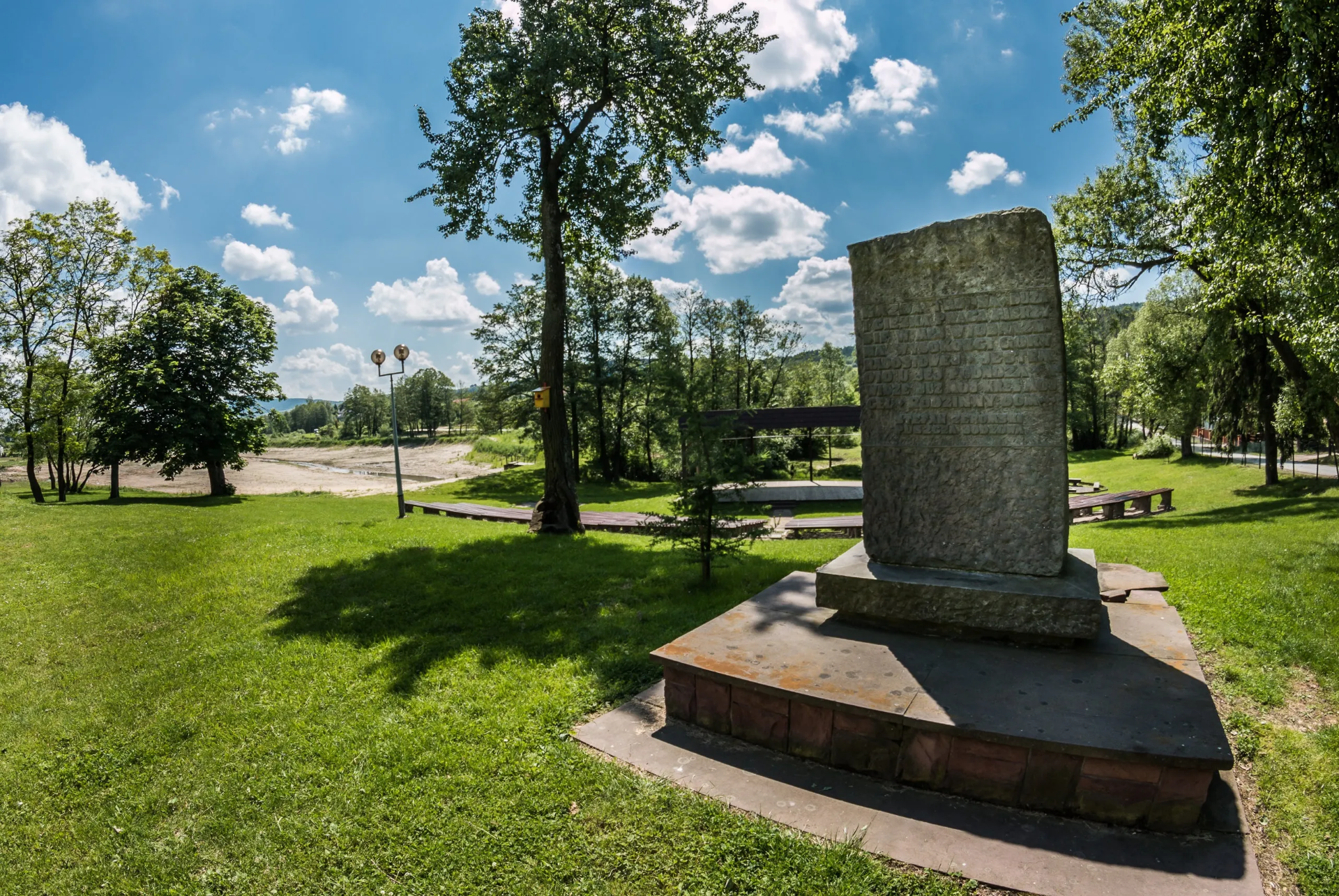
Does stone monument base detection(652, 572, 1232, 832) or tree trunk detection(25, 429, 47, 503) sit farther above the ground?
tree trunk detection(25, 429, 47, 503)

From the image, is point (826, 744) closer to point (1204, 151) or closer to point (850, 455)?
point (1204, 151)

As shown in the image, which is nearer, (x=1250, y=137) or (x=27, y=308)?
(x=1250, y=137)

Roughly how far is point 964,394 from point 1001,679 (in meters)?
2.04

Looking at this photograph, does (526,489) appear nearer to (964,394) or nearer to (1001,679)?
(964,394)

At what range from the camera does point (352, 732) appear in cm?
405

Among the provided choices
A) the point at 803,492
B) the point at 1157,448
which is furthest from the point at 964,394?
the point at 1157,448

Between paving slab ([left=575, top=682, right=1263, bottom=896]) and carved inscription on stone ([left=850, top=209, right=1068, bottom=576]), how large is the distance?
1904 mm

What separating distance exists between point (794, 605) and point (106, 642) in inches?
258

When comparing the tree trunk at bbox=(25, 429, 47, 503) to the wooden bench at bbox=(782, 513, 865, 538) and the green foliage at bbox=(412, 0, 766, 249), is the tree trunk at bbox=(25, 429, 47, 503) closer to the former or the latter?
the green foliage at bbox=(412, 0, 766, 249)

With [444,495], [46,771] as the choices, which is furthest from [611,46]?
[444,495]

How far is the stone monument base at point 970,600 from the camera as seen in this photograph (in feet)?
13.3

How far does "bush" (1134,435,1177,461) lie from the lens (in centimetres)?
3284

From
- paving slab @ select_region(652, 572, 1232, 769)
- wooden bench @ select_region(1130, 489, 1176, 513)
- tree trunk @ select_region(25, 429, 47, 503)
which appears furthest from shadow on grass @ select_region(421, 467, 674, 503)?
paving slab @ select_region(652, 572, 1232, 769)

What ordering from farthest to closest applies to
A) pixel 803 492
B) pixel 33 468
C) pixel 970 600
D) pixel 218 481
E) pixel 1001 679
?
1. pixel 218 481
2. pixel 803 492
3. pixel 33 468
4. pixel 970 600
5. pixel 1001 679
